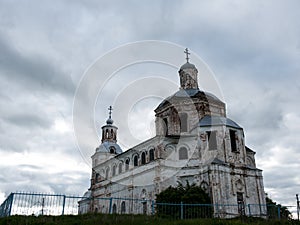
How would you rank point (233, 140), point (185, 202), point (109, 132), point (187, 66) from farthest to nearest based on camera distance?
point (109, 132), point (187, 66), point (233, 140), point (185, 202)

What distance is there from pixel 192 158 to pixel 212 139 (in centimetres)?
226

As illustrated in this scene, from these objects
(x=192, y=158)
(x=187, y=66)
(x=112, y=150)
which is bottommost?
(x=192, y=158)

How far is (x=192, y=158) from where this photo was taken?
26.6 m

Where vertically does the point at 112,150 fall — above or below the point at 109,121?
below

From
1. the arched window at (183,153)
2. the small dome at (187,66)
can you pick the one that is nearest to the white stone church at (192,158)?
the arched window at (183,153)

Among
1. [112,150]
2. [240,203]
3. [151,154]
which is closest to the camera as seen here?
[240,203]

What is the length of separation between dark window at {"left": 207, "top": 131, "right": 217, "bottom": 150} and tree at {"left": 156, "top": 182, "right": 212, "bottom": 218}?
11.8 feet

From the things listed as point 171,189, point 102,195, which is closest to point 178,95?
point 171,189

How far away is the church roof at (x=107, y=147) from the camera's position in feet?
143

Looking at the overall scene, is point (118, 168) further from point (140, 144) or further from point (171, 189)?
point (171, 189)

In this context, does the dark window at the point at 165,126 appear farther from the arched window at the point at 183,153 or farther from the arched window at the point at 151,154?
the arched window at the point at 183,153

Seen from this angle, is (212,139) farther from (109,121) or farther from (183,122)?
(109,121)

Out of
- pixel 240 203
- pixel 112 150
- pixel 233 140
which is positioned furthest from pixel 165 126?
pixel 112 150

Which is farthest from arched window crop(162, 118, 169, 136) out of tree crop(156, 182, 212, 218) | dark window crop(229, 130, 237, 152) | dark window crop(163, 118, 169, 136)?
tree crop(156, 182, 212, 218)
